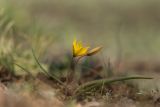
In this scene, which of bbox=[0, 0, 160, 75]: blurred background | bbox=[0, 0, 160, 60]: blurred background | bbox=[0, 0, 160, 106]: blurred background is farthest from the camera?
bbox=[0, 0, 160, 60]: blurred background

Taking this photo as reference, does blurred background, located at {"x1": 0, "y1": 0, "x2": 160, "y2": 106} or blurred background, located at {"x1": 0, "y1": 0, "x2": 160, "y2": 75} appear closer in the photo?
blurred background, located at {"x1": 0, "y1": 0, "x2": 160, "y2": 106}

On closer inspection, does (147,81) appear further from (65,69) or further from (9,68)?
(9,68)

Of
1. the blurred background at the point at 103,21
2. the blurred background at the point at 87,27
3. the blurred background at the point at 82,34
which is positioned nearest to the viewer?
the blurred background at the point at 82,34

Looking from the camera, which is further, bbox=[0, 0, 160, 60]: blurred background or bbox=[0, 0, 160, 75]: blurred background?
bbox=[0, 0, 160, 60]: blurred background

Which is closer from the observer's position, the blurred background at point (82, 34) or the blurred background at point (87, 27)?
the blurred background at point (82, 34)

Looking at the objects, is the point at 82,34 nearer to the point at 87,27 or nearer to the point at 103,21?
the point at 87,27

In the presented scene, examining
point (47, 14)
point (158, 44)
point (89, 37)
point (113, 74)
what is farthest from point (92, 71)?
point (47, 14)

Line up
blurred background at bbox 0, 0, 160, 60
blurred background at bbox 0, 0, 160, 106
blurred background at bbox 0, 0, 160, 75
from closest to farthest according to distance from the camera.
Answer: blurred background at bbox 0, 0, 160, 106, blurred background at bbox 0, 0, 160, 75, blurred background at bbox 0, 0, 160, 60

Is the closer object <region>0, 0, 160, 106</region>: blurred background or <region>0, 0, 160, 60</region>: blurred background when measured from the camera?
<region>0, 0, 160, 106</region>: blurred background

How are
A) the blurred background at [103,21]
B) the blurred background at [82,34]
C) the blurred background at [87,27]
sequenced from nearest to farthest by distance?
the blurred background at [82,34] → the blurred background at [87,27] → the blurred background at [103,21]

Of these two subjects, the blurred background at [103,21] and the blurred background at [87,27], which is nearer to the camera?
the blurred background at [87,27]

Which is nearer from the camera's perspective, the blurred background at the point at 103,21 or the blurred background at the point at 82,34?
the blurred background at the point at 82,34
